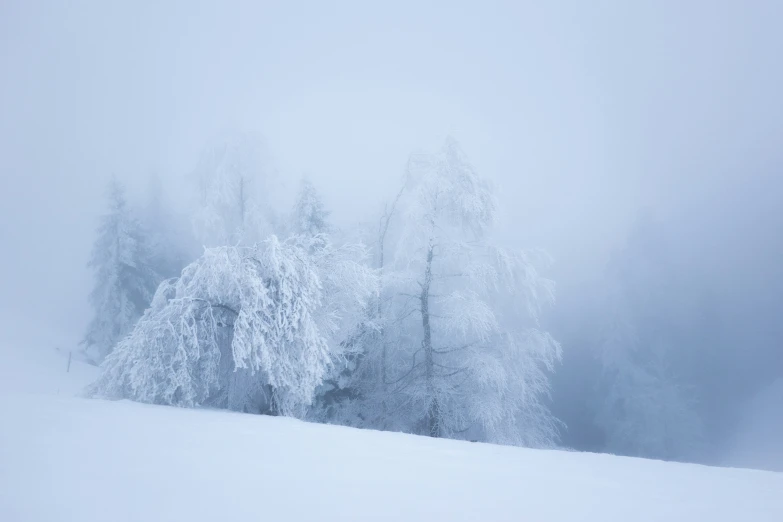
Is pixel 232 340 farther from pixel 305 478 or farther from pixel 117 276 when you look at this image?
pixel 117 276

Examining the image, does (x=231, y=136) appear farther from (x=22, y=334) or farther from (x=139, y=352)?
(x=22, y=334)

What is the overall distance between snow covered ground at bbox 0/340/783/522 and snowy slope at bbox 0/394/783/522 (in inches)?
0.8

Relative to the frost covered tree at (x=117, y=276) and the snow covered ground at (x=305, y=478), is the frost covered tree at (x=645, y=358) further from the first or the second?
the frost covered tree at (x=117, y=276)

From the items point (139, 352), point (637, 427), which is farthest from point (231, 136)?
point (637, 427)

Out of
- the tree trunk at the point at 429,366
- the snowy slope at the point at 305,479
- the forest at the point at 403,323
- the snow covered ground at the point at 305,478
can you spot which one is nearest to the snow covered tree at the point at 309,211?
the forest at the point at 403,323

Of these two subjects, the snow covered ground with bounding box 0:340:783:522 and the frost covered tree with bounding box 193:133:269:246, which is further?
A: the frost covered tree with bounding box 193:133:269:246

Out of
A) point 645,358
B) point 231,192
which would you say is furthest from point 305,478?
point 645,358

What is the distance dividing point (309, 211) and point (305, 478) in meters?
15.4

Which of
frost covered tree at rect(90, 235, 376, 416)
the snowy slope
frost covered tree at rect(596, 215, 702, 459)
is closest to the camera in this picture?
the snowy slope

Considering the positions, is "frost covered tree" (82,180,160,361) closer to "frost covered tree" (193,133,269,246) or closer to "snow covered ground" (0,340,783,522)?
"frost covered tree" (193,133,269,246)

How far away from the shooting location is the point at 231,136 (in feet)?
73.6

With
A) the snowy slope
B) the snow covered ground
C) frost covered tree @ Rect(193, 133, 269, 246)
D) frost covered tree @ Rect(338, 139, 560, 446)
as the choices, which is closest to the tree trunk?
frost covered tree @ Rect(338, 139, 560, 446)

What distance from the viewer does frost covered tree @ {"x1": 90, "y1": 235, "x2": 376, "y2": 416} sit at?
33.8 feet

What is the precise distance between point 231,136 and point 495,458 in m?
20.5
